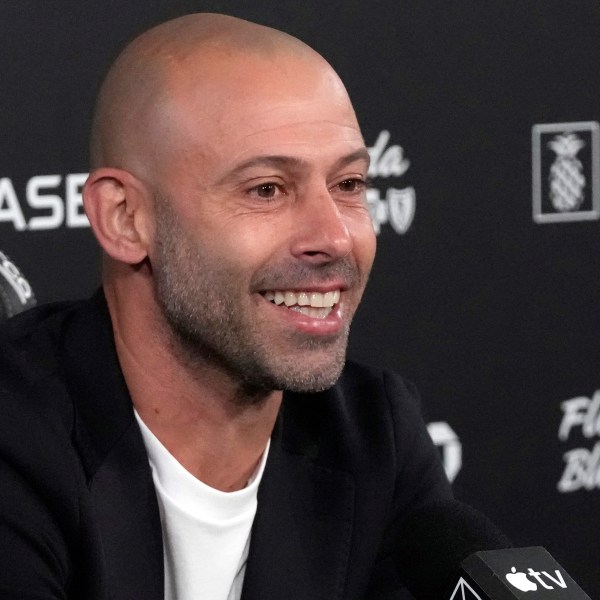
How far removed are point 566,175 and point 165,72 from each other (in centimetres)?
99

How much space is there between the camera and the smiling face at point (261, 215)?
1331mm

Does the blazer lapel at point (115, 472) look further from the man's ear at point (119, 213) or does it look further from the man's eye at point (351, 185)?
the man's eye at point (351, 185)

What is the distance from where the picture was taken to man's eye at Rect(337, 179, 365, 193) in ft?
4.56

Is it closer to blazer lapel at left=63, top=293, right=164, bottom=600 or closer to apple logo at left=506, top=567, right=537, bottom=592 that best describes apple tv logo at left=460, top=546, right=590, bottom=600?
apple logo at left=506, top=567, right=537, bottom=592

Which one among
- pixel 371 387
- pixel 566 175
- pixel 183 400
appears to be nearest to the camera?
pixel 183 400

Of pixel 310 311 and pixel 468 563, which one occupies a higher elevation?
pixel 310 311

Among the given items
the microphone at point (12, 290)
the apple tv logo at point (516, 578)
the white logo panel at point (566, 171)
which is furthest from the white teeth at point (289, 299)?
the white logo panel at point (566, 171)

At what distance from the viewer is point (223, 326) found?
1364mm

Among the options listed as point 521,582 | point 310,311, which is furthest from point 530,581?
point 310,311

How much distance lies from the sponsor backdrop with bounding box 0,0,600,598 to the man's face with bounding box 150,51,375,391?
1.64 feet

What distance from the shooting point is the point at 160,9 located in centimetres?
186

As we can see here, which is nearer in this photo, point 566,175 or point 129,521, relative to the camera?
point 129,521

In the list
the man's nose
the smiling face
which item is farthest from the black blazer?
the man's nose

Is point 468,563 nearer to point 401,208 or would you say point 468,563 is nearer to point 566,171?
point 401,208
